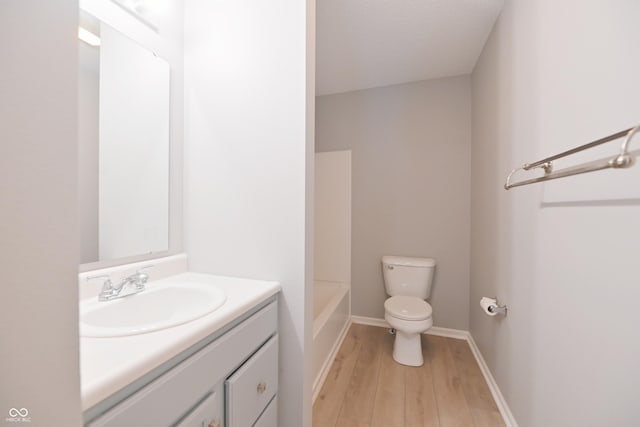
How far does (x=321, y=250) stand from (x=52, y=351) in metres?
2.49

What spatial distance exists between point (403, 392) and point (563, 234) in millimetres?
1323

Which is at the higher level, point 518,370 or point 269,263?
point 269,263

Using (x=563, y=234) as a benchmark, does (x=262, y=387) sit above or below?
below

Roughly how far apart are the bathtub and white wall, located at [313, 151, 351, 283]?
0.16 metres

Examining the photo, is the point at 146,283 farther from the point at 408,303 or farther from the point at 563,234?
the point at 408,303

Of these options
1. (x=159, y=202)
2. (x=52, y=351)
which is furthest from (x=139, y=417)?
(x=159, y=202)

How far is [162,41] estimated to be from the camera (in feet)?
3.99

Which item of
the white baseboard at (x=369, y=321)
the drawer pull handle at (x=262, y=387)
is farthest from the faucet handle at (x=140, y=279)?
the white baseboard at (x=369, y=321)

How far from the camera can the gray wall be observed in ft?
7.66

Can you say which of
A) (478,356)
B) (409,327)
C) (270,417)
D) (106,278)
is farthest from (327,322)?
(106,278)

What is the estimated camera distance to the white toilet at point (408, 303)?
1.89 metres

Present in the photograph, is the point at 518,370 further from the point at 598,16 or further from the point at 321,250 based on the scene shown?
the point at 321,250

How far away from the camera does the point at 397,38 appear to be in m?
1.88

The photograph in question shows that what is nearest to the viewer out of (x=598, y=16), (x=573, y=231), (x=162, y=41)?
(x=598, y=16)
